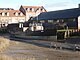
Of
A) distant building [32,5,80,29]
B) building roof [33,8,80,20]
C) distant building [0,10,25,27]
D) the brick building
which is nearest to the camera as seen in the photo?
distant building [32,5,80,29]

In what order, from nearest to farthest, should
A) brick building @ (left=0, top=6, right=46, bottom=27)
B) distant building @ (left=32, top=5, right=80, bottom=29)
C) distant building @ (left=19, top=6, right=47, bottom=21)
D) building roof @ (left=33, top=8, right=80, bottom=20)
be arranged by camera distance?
distant building @ (left=32, top=5, right=80, bottom=29) → building roof @ (left=33, top=8, right=80, bottom=20) → brick building @ (left=0, top=6, right=46, bottom=27) → distant building @ (left=19, top=6, right=47, bottom=21)

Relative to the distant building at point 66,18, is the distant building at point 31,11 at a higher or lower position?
higher

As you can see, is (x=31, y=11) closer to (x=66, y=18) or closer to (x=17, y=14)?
(x=17, y=14)

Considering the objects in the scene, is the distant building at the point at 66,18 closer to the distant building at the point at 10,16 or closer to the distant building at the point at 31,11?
the distant building at the point at 10,16

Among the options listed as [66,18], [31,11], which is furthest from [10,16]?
[66,18]

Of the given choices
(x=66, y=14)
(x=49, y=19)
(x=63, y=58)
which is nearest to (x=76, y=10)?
(x=66, y=14)

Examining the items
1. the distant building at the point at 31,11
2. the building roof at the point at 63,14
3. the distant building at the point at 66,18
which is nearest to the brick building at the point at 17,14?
the distant building at the point at 31,11

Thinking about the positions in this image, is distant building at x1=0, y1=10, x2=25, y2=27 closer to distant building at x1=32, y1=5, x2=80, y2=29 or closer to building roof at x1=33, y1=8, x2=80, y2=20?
building roof at x1=33, y1=8, x2=80, y2=20

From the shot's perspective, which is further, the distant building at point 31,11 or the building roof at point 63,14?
the distant building at point 31,11

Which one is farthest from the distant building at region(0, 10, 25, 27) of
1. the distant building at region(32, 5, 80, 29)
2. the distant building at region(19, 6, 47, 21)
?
the distant building at region(32, 5, 80, 29)

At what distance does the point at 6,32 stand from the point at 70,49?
176 ft

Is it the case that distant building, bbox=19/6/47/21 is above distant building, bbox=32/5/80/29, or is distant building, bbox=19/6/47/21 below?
above

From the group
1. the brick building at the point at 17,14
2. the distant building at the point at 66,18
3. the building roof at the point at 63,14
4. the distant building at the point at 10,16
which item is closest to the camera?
the distant building at the point at 66,18

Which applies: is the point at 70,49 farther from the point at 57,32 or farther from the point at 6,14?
the point at 6,14
